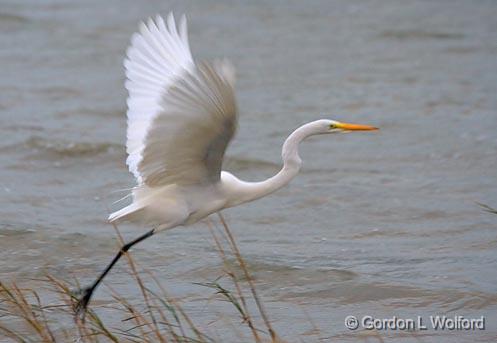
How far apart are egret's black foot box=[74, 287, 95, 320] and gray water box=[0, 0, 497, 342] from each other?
0.49 metres

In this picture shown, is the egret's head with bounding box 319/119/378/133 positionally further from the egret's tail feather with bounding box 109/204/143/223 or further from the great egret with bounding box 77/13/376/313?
the egret's tail feather with bounding box 109/204/143/223

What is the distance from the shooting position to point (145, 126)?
5.07 metres

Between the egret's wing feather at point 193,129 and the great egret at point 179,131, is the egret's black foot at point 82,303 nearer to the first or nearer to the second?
the great egret at point 179,131

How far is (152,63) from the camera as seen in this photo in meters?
4.95

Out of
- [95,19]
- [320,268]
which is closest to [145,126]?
[320,268]

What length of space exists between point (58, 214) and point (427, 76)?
5.99m

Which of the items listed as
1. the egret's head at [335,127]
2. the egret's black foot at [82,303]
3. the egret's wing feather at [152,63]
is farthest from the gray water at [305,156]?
the egret's wing feather at [152,63]

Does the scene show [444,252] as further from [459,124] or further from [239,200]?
[459,124]

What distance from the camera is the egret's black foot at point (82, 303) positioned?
492 cm

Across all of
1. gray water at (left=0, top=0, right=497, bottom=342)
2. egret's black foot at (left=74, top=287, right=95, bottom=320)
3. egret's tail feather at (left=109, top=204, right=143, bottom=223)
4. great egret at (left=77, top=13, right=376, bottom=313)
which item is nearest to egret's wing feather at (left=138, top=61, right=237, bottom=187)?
great egret at (left=77, top=13, right=376, bottom=313)

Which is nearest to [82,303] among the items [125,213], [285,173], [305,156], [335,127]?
[125,213]

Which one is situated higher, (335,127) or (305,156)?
(305,156)

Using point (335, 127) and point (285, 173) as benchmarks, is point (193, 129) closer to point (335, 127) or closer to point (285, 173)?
point (285, 173)

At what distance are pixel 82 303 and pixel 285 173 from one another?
1123mm
